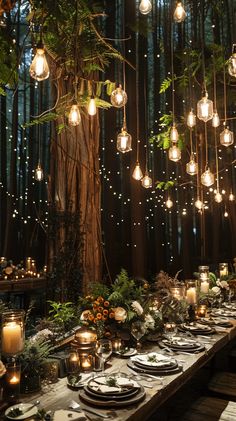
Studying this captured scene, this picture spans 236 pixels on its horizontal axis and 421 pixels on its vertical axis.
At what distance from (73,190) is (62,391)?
2.95m

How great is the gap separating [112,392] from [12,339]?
0.49 metres

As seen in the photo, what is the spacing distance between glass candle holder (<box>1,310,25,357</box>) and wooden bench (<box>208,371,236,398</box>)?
64.4 inches

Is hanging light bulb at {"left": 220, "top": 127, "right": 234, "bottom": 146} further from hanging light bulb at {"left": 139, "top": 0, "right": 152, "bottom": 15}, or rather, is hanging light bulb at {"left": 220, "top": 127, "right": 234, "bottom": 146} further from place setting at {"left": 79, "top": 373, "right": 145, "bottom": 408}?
place setting at {"left": 79, "top": 373, "right": 145, "bottom": 408}

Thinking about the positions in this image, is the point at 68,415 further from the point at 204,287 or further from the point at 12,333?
the point at 204,287

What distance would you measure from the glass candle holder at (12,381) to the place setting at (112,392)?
0.27 meters

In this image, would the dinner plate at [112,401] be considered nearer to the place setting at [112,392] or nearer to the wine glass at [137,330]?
the place setting at [112,392]

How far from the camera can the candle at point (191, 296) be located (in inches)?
126

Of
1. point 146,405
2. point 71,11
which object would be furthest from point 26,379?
point 71,11

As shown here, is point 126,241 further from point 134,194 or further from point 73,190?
point 73,190

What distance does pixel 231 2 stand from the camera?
7051 mm

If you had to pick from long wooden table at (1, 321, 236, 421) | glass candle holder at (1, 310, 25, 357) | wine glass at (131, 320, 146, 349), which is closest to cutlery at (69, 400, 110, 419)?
long wooden table at (1, 321, 236, 421)

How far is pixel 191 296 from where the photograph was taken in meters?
3.21

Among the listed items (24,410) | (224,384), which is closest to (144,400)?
(24,410)

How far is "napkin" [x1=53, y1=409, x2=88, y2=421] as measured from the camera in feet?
4.66
